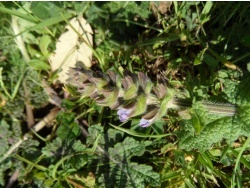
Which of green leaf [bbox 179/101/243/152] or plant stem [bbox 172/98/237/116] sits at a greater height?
plant stem [bbox 172/98/237/116]

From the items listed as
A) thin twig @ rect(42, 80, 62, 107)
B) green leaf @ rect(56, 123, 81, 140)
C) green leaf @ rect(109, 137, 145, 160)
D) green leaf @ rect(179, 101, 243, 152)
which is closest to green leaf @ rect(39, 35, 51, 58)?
thin twig @ rect(42, 80, 62, 107)

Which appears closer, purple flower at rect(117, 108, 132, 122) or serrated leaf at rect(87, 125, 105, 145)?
purple flower at rect(117, 108, 132, 122)

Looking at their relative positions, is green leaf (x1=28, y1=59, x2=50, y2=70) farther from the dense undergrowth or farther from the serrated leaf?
the serrated leaf

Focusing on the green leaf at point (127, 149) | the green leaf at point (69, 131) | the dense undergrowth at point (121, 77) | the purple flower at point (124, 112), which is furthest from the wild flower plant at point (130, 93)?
the green leaf at point (69, 131)

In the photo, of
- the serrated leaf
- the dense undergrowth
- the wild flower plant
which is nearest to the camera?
the wild flower plant

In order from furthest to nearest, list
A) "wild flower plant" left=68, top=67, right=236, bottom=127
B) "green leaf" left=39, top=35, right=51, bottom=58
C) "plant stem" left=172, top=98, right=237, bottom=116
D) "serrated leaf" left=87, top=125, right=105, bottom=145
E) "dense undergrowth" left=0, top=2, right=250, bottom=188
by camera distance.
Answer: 1. "green leaf" left=39, top=35, right=51, bottom=58
2. "serrated leaf" left=87, top=125, right=105, bottom=145
3. "dense undergrowth" left=0, top=2, right=250, bottom=188
4. "plant stem" left=172, top=98, right=237, bottom=116
5. "wild flower plant" left=68, top=67, right=236, bottom=127

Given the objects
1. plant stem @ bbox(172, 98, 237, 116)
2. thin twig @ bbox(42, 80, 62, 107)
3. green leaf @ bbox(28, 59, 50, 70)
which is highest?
green leaf @ bbox(28, 59, 50, 70)
